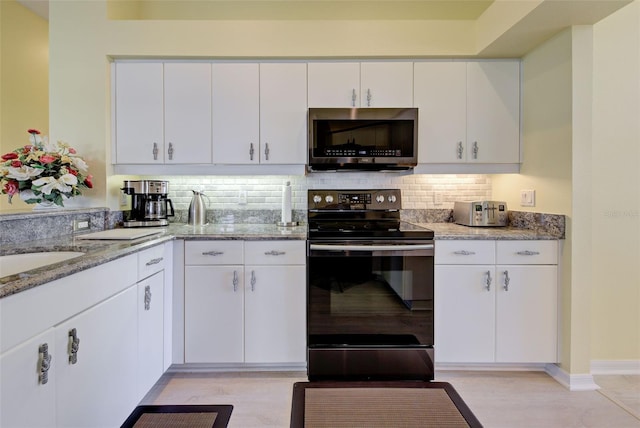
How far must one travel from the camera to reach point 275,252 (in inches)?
90.4

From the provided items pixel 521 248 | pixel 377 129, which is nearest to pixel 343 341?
pixel 521 248

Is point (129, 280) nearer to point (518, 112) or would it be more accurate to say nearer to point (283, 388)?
point (283, 388)

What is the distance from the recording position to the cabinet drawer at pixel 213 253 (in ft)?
7.50

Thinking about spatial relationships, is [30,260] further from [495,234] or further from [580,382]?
[580,382]

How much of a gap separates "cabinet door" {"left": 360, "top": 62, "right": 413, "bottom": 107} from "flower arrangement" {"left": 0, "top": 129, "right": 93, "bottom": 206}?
1.94 m

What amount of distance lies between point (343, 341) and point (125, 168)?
194cm

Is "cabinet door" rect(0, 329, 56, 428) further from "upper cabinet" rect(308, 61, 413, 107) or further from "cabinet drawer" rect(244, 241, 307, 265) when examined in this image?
"upper cabinet" rect(308, 61, 413, 107)

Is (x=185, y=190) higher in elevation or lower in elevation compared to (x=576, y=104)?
lower

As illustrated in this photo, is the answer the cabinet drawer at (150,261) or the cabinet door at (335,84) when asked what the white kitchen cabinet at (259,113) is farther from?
the cabinet drawer at (150,261)

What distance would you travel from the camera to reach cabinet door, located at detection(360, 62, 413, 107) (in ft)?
8.53

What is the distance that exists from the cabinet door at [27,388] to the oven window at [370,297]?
4.47ft

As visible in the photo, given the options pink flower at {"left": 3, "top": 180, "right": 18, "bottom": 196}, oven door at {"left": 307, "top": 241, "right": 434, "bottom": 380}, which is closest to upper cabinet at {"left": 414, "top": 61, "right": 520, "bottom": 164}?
oven door at {"left": 307, "top": 241, "right": 434, "bottom": 380}

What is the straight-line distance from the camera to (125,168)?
8.59ft

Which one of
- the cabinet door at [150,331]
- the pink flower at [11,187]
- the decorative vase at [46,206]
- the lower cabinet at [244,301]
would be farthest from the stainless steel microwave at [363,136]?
the pink flower at [11,187]
